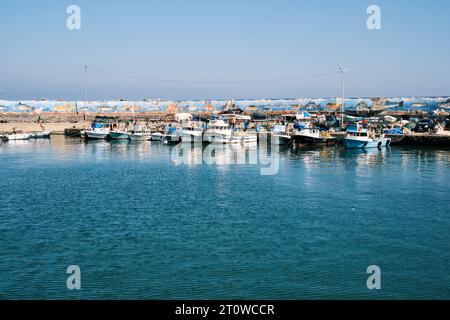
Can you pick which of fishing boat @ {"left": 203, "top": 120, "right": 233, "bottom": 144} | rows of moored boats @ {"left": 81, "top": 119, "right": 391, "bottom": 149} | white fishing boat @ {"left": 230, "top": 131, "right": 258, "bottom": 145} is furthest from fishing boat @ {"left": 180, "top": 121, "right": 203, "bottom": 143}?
white fishing boat @ {"left": 230, "top": 131, "right": 258, "bottom": 145}

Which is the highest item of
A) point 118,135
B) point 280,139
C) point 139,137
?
point 118,135

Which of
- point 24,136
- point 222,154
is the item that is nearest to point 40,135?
point 24,136

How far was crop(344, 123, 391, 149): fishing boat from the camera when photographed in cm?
4320

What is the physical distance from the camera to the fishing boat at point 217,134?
160 feet

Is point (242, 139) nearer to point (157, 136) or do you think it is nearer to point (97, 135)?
point (157, 136)

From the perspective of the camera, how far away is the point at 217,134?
160 feet

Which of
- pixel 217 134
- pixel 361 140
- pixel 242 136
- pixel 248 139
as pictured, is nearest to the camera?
pixel 361 140

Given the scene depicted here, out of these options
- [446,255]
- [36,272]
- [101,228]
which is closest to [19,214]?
[101,228]

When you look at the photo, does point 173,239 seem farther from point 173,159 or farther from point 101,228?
point 173,159

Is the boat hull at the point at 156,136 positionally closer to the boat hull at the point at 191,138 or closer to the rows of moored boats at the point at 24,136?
the boat hull at the point at 191,138

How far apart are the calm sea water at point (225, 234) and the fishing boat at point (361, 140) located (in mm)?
14097

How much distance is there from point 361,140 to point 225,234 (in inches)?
1205

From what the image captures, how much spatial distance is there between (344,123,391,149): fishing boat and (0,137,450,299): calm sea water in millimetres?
14097

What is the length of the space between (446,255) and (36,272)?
10835mm
